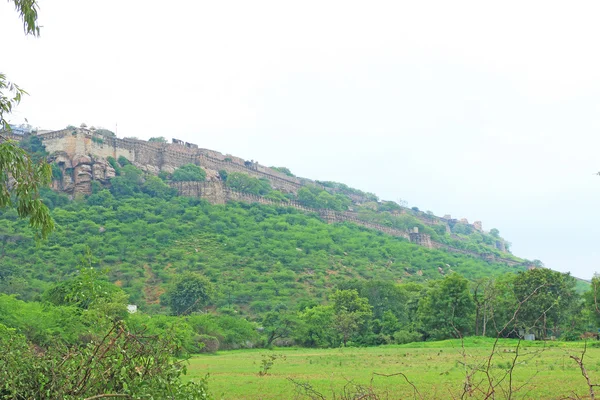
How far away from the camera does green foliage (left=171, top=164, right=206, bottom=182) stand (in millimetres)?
75500

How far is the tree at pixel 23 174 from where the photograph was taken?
6.36 metres

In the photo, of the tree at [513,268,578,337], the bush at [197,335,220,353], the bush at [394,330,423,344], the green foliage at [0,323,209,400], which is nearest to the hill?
the bush at [197,335,220,353]

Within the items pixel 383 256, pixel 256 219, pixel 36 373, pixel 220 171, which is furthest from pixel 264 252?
pixel 36 373

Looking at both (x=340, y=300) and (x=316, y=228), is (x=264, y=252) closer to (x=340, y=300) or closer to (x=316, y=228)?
(x=316, y=228)

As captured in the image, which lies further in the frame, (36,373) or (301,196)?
(301,196)

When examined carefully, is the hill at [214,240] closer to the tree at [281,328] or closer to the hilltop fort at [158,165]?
the hilltop fort at [158,165]

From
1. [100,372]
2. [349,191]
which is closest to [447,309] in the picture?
[100,372]

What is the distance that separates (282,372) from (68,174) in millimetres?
54161

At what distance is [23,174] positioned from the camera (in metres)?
6.48

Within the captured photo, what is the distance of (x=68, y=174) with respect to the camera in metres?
67.2

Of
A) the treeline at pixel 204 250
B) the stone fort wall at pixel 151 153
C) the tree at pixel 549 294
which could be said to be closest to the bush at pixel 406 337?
the tree at pixel 549 294

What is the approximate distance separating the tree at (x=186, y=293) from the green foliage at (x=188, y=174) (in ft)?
95.7

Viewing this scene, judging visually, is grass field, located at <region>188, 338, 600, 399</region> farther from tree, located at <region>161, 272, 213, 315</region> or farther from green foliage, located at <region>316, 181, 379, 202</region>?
green foliage, located at <region>316, 181, 379, 202</region>

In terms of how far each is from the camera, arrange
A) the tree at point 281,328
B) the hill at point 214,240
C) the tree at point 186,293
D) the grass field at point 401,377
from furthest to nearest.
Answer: the hill at point 214,240, the tree at point 186,293, the tree at point 281,328, the grass field at point 401,377
